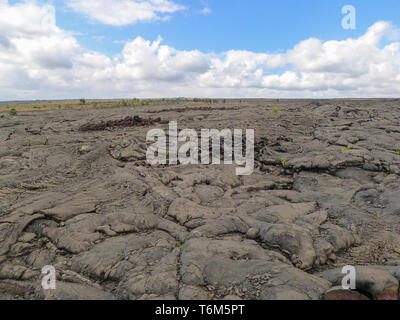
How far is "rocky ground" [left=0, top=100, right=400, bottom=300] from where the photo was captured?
5.08 m

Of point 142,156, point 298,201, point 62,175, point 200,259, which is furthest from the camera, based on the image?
point 142,156

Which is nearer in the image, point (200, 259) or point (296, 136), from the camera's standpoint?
point (200, 259)

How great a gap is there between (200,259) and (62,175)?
26.6ft

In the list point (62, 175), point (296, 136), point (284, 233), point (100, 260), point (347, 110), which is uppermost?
point (347, 110)

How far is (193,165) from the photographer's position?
1270cm

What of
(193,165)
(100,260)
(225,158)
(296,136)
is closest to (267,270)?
(100,260)

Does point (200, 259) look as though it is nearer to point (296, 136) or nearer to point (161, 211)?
point (161, 211)

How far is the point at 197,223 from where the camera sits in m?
7.59

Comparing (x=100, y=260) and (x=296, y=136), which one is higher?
(x=296, y=136)

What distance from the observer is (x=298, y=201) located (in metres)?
9.45

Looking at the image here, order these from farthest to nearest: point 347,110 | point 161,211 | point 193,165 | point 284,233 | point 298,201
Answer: point 347,110, point 193,165, point 298,201, point 161,211, point 284,233

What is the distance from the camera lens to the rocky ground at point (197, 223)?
200 inches

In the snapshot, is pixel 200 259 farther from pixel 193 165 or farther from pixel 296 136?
pixel 296 136
